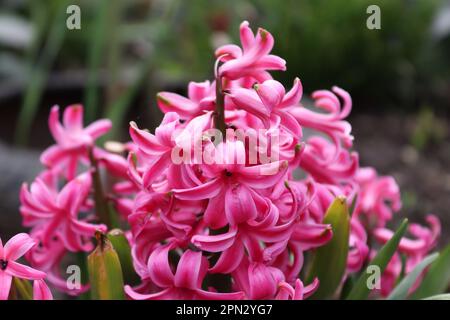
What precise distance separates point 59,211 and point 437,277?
1.25ft

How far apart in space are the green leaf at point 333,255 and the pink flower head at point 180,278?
119 millimetres

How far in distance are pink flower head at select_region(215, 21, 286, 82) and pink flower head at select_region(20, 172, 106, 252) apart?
0.20 meters

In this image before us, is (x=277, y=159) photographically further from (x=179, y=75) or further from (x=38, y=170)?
(x=179, y=75)

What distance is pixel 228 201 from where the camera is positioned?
62cm

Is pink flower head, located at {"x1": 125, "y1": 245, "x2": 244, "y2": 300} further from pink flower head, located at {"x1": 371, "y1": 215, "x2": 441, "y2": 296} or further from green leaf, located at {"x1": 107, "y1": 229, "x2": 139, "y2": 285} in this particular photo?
pink flower head, located at {"x1": 371, "y1": 215, "x2": 441, "y2": 296}

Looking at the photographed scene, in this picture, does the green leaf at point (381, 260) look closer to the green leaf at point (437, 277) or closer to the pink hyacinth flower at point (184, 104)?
the green leaf at point (437, 277)

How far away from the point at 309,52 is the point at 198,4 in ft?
1.43

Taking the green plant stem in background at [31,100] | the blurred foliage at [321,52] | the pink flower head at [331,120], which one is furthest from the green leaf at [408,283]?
the green plant stem in background at [31,100]

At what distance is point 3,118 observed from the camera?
2.21m

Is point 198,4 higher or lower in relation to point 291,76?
higher

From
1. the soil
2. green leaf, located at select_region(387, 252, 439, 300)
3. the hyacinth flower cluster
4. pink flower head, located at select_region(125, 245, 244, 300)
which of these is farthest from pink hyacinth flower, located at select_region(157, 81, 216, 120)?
the soil

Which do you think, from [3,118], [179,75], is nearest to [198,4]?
[179,75]

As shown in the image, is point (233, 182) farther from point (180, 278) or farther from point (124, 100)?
point (124, 100)

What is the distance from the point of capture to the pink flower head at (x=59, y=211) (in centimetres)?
75
